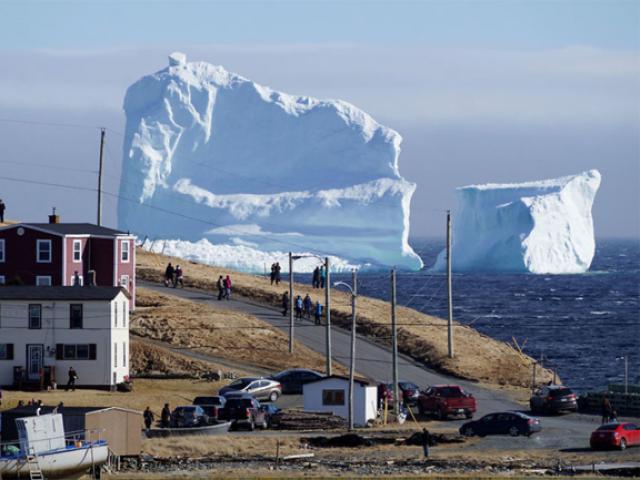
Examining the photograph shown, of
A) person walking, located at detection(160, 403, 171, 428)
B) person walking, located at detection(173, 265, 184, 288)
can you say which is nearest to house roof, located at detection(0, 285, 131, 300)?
person walking, located at detection(160, 403, 171, 428)

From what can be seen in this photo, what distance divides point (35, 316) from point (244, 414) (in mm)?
11959

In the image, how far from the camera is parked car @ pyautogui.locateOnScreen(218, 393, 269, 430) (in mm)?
50162

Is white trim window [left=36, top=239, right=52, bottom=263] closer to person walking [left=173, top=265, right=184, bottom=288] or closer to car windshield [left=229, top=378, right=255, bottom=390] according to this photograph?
car windshield [left=229, top=378, right=255, bottom=390]

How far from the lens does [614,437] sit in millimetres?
45031

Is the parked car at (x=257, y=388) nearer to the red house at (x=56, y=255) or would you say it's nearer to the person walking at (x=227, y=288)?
the red house at (x=56, y=255)

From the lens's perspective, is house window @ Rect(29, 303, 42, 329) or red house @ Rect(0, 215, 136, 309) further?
red house @ Rect(0, 215, 136, 309)

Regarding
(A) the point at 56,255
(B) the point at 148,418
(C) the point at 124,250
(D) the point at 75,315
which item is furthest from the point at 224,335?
(B) the point at 148,418

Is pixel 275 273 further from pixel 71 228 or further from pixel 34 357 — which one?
pixel 34 357

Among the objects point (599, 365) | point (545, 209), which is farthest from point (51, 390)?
point (545, 209)

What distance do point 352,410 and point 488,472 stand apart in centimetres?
1220

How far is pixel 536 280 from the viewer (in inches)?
7087

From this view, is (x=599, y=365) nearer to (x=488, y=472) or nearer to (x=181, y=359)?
(x=181, y=359)

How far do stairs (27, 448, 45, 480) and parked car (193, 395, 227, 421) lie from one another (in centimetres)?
1206

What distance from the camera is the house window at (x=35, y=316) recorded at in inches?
2258
